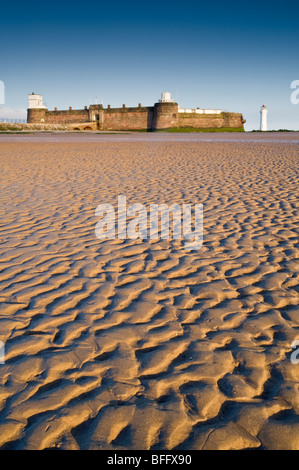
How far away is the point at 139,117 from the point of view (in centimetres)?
5256

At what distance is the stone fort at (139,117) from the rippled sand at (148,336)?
4759 cm

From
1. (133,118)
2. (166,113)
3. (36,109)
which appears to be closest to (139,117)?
(133,118)

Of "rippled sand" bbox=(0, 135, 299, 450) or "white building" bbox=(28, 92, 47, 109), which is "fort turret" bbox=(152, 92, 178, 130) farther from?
"rippled sand" bbox=(0, 135, 299, 450)

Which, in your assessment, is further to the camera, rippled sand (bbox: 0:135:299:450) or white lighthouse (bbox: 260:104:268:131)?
white lighthouse (bbox: 260:104:268:131)

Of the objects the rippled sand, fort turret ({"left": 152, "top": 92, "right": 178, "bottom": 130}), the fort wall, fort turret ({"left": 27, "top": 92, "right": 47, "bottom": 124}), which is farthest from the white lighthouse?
the rippled sand

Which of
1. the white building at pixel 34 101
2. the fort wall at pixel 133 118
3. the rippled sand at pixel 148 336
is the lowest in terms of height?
the rippled sand at pixel 148 336

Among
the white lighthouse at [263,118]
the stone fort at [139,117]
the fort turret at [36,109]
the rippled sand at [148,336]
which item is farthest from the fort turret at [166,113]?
the rippled sand at [148,336]

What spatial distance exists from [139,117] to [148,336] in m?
53.0

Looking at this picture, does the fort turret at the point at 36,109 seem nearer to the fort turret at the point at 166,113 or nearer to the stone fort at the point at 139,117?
the stone fort at the point at 139,117

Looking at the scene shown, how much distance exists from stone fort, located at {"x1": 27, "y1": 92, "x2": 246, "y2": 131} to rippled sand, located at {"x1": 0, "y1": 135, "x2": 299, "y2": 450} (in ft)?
156

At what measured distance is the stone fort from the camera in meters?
50.2

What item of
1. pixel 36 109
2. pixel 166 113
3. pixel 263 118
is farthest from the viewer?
pixel 263 118

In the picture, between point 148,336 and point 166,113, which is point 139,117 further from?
point 148,336

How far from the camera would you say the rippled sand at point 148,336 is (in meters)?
1.81
